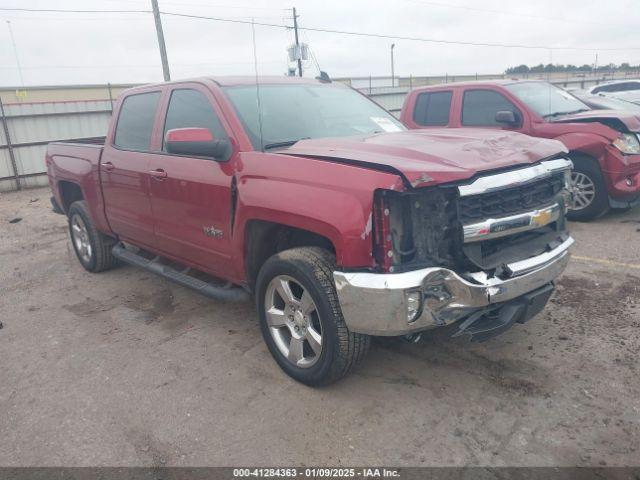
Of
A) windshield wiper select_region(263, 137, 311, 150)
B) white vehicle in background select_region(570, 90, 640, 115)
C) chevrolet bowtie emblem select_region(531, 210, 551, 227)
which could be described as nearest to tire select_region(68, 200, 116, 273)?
windshield wiper select_region(263, 137, 311, 150)

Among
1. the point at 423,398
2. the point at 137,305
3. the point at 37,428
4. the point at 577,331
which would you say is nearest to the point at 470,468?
the point at 423,398

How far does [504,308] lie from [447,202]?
0.76 meters

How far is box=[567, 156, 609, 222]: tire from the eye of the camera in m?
6.63

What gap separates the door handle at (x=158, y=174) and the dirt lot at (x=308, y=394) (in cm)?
123

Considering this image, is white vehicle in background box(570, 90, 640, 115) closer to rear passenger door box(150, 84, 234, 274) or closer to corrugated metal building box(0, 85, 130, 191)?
rear passenger door box(150, 84, 234, 274)

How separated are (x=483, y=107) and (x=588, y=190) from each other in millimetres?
1764

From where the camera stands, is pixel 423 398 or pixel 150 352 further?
pixel 150 352

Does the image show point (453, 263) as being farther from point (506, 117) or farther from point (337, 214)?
point (506, 117)

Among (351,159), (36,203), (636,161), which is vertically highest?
(351,159)

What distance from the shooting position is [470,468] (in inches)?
99.2

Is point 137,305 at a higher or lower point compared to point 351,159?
lower

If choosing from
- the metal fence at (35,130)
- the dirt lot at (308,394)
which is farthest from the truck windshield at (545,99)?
the metal fence at (35,130)

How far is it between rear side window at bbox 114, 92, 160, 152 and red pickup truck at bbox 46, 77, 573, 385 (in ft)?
0.09

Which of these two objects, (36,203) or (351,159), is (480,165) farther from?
(36,203)
